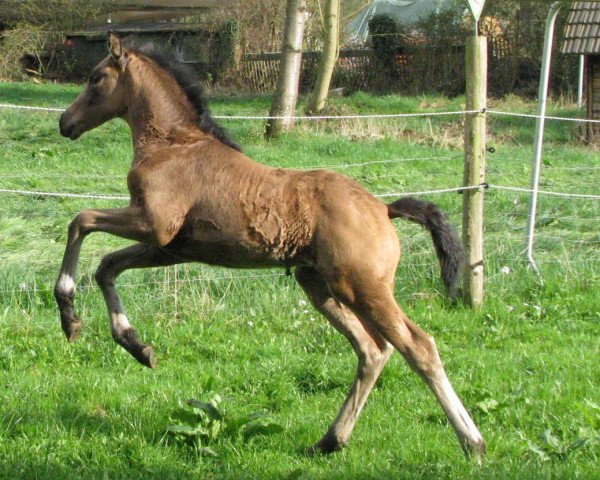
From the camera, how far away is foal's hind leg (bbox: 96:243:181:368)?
5.88 m

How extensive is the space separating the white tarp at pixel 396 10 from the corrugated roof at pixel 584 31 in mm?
13753

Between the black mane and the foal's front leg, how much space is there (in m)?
0.85

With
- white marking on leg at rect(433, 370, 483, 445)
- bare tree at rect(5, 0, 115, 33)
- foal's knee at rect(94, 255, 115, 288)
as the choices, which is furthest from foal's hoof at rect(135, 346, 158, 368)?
bare tree at rect(5, 0, 115, 33)

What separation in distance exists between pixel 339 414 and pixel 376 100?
23817mm

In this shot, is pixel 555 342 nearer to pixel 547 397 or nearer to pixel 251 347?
pixel 547 397

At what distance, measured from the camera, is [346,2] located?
41.5 metres

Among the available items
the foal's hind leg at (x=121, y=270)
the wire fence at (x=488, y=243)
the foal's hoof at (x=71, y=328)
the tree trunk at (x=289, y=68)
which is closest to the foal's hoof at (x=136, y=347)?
the foal's hind leg at (x=121, y=270)

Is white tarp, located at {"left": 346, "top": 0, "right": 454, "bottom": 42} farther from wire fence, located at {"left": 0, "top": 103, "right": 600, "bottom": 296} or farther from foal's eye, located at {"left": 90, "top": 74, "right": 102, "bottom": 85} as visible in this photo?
foal's eye, located at {"left": 90, "top": 74, "right": 102, "bottom": 85}

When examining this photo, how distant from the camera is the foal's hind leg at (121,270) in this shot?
5875mm

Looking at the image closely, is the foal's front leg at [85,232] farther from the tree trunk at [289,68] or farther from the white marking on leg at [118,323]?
the tree trunk at [289,68]

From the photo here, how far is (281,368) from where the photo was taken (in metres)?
7.06

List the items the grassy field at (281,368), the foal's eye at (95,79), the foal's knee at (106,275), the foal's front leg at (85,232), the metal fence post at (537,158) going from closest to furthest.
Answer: the grassy field at (281,368)
the foal's front leg at (85,232)
the foal's knee at (106,275)
the foal's eye at (95,79)
the metal fence post at (537,158)

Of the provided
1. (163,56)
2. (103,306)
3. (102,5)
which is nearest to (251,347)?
(103,306)

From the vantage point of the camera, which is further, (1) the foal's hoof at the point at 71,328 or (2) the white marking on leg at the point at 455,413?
(1) the foal's hoof at the point at 71,328
